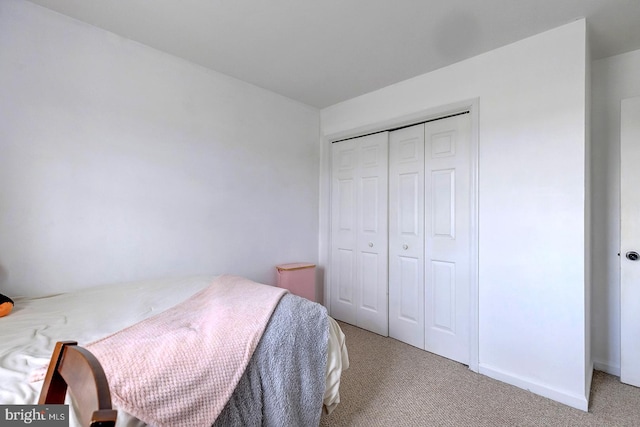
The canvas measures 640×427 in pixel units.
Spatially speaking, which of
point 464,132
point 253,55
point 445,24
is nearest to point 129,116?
point 253,55

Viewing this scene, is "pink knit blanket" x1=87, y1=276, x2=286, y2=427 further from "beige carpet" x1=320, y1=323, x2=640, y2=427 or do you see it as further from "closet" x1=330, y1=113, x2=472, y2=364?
"closet" x1=330, y1=113, x2=472, y2=364

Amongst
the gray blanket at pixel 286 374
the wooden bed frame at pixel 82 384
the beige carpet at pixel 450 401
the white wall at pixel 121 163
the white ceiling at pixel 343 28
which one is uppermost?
the white ceiling at pixel 343 28

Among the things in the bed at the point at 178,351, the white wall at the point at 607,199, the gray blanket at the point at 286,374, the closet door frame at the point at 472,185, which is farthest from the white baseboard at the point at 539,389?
the gray blanket at the point at 286,374

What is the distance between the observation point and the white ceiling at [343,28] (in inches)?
66.4

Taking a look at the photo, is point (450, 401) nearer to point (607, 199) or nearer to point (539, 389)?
point (539, 389)

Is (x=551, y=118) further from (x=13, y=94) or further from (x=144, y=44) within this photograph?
(x=13, y=94)

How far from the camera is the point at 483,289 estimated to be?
2.14m

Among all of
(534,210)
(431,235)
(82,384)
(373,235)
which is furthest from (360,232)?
(82,384)

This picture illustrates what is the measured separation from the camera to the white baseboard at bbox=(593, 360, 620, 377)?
6.99 feet

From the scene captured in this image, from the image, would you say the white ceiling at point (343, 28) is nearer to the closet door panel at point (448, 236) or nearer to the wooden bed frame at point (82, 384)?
the closet door panel at point (448, 236)

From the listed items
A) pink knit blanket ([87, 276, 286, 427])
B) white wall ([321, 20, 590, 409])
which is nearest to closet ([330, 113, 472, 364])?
white wall ([321, 20, 590, 409])

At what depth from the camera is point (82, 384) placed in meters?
0.59

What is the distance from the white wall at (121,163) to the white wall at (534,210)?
191 centimetres

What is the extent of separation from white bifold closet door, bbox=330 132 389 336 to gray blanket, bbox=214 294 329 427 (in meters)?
1.63
